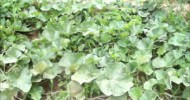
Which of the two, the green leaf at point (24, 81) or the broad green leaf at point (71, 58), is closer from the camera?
the green leaf at point (24, 81)

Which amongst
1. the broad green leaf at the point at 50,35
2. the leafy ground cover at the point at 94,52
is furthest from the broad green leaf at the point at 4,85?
the broad green leaf at the point at 50,35

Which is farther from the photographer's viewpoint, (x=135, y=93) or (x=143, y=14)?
(x=143, y=14)

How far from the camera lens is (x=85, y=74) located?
1.97 meters

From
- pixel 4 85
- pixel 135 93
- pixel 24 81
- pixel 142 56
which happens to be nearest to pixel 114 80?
pixel 135 93

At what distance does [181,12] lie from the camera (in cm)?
245

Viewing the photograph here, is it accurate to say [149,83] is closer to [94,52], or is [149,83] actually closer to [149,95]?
[149,95]

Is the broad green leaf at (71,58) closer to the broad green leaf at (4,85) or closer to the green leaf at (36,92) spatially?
the green leaf at (36,92)

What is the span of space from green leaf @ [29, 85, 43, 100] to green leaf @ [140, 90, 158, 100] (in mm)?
600

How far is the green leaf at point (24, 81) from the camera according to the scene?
1.93m

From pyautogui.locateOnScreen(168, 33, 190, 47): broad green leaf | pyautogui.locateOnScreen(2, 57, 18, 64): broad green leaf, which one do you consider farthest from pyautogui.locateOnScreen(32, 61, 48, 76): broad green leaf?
pyautogui.locateOnScreen(168, 33, 190, 47): broad green leaf

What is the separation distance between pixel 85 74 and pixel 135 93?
315 millimetres

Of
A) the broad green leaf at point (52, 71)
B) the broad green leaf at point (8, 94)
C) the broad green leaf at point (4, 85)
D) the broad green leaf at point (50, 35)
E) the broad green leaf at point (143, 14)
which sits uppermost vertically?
the broad green leaf at point (143, 14)

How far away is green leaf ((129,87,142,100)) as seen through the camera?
1.86 meters

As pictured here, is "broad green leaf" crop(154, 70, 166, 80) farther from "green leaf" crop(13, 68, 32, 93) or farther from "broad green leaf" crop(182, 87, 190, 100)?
"green leaf" crop(13, 68, 32, 93)
